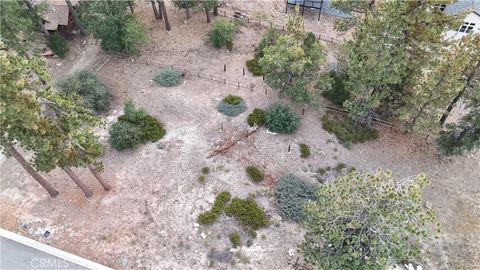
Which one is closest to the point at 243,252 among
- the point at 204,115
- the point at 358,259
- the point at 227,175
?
the point at 227,175

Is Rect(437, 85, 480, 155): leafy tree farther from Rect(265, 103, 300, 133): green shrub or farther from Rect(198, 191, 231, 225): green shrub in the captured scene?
Rect(198, 191, 231, 225): green shrub

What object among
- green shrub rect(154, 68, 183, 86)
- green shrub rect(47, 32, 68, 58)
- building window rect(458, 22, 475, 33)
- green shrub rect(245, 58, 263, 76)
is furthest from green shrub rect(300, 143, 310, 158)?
green shrub rect(47, 32, 68, 58)

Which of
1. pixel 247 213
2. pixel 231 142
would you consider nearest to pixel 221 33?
pixel 231 142

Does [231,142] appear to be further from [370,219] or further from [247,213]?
[370,219]

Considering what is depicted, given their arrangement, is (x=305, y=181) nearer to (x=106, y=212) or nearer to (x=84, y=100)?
(x=106, y=212)

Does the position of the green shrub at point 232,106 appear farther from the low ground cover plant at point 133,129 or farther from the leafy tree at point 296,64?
the low ground cover plant at point 133,129
